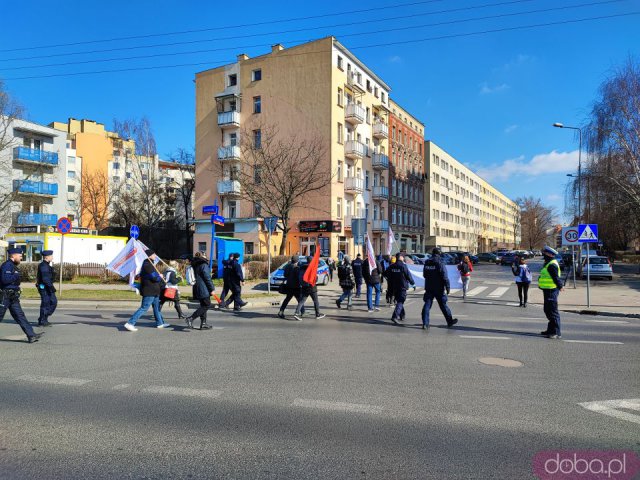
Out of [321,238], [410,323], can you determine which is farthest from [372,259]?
[321,238]

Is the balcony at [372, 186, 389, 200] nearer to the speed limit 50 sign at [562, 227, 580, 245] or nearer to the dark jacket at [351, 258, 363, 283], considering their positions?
the speed limit 50 sign at [562, 227, 580, 245]

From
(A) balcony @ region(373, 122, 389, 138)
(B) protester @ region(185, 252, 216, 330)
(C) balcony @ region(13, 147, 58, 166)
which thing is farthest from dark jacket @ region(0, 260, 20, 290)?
(A) balcony @ region(373, 122, 389, 138)

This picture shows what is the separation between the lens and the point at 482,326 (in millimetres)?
11062

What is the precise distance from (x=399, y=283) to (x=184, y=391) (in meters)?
7.28

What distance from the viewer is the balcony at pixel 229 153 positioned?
42469 millimetres

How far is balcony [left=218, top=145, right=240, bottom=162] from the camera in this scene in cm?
4247

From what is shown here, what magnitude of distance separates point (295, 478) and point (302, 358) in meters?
3.95

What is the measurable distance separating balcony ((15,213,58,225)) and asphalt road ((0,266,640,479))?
137ft

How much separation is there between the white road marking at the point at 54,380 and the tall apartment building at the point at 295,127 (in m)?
34.1

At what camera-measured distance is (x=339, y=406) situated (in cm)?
505

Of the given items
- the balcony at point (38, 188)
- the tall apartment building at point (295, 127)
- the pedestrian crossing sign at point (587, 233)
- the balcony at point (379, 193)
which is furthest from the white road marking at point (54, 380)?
the balcony at point (379, 193)

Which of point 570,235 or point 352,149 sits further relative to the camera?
point 352,149

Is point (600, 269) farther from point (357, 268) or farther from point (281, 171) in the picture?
point (281, 171)

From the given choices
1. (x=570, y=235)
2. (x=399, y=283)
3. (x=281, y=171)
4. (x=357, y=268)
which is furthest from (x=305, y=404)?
(x=281, y=171)
